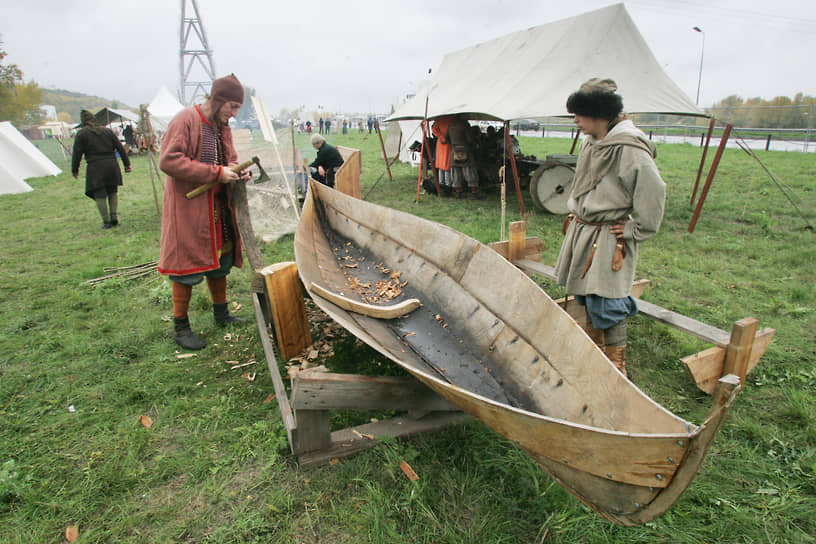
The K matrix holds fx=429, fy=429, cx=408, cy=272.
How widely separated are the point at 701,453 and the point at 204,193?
2.99 metres

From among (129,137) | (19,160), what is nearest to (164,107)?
(129,137)

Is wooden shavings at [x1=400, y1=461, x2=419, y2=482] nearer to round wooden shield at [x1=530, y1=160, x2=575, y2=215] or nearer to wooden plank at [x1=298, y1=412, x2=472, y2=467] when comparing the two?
wooden plank at [x1=298, y1=412, x2=472, y2=467]

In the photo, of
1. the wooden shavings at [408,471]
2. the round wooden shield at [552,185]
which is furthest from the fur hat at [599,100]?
the round wooden shield at [552,185]

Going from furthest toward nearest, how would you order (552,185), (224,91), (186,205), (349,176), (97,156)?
(552,185) < (97,156) < (349,176) < (186,205) < (224,91)

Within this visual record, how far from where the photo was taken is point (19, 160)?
40.9 feet

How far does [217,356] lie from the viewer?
10.4ft

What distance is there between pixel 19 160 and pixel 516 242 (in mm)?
15426

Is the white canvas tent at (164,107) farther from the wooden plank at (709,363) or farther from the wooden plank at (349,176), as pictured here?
the wooden plank at (709,363)

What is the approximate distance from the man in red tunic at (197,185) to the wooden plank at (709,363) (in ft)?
9.87

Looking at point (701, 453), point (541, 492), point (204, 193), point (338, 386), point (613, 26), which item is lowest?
point (541, 492)

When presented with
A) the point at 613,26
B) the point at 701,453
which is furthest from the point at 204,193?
the point at 613,26

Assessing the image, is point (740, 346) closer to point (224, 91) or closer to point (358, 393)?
point (358, 393)

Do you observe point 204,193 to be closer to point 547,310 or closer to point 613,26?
point 547,310

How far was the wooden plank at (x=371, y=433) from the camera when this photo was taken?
6.95ft
